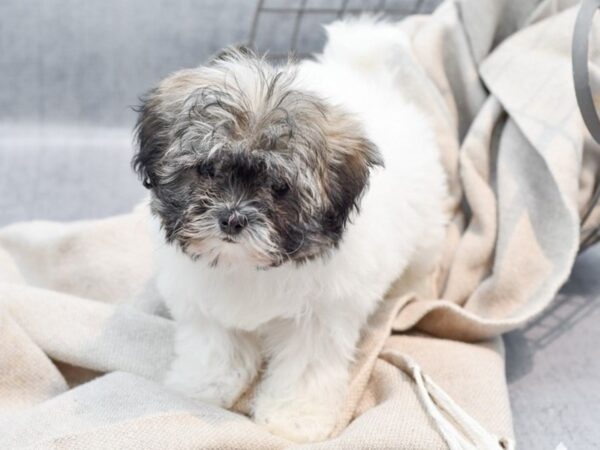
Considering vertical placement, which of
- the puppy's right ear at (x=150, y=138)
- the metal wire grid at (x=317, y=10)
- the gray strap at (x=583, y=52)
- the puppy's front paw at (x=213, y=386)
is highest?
the gray strap at (x=583, y=52)

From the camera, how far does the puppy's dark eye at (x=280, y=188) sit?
5.45 ft

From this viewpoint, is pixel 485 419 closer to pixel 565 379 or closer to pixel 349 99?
pixel 565 379

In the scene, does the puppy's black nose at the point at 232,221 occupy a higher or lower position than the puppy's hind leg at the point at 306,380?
higher

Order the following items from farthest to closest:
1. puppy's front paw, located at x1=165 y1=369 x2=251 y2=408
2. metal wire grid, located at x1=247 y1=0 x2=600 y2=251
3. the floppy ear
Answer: metal wire grid, located at x1=247 y1=0 x2=600 y2=251 → puppy's front paw, located at x1=165 y1=369 x2=251 y2=408 → the floppy ear

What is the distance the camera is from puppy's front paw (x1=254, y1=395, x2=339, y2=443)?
6.56 feet

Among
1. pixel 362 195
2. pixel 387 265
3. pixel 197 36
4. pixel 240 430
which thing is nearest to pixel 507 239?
pixel 387 265

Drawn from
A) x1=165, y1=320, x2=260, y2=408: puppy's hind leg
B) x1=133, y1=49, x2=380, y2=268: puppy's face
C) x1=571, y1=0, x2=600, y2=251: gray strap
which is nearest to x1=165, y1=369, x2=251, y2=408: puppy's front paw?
x1=165, y1=320, x2=260, y2=408: puppy's hind leg

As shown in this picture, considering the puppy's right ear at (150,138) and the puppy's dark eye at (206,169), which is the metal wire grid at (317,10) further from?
the puppy's dark eye at (206,169)

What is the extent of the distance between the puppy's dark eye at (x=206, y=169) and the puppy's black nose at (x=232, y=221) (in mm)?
100

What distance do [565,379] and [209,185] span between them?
1290mm

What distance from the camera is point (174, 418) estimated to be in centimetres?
189

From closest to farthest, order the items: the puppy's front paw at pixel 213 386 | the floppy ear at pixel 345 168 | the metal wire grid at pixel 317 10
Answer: the floppy ear at pixel 345 168
the puppy's front paw at pixel 213 386
the metal wire grid at pixel 317 10

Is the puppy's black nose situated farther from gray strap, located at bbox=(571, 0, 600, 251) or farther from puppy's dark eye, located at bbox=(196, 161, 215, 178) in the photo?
gray strap, located at bbox=(571, 0, 600, 251)

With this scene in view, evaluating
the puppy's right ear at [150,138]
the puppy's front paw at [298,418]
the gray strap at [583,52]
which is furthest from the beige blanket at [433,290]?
the puppy's right ear at [150,138]
